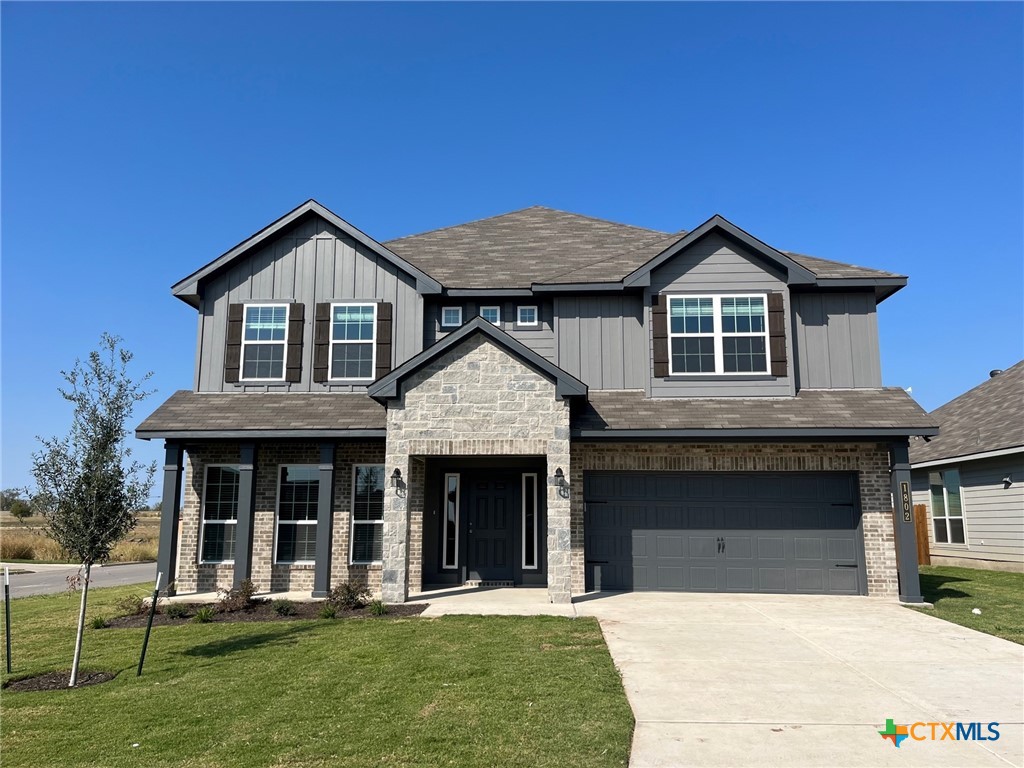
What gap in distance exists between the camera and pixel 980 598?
12.6 m

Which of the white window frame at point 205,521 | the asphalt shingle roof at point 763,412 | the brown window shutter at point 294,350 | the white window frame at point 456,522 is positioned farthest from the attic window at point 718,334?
the white window frame at point 205,521

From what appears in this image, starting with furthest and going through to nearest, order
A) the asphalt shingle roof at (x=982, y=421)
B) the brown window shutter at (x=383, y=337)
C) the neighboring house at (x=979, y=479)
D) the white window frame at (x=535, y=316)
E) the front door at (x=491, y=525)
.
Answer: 1. the asphalt shingle roof at (x=982, y=421)
2. the neighboring house at (x=979, y=479)
3. the white window frame at (x=535, y=316)
4. the brown window shutter at (x=383, y=337)
5. the front door at (x=491, y=525)

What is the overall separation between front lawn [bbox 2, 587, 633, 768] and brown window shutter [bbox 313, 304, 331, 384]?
5816 millimetres

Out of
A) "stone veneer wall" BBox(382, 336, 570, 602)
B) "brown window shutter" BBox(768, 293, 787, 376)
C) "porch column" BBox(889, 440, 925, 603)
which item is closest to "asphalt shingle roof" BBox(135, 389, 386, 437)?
"stone veneer wall" BBox(382, 336, 570, 602)

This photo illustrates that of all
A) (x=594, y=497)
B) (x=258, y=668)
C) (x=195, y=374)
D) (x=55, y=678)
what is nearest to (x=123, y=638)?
(x=55, y=678)

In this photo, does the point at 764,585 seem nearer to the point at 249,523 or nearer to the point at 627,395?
the point at 627,395

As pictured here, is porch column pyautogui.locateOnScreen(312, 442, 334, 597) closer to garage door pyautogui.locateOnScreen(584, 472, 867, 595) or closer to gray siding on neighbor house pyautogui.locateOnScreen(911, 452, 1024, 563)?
garage door pyautogui.locateOnScreen(584, 472, 867, 595)

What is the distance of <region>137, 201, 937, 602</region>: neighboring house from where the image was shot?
39.2 feet

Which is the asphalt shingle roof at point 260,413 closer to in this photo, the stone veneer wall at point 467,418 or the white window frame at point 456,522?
the stone veneer wall at point 467,418

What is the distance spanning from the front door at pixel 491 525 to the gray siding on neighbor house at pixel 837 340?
6565mm

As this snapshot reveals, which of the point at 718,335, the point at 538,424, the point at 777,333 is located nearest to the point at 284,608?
the point at 538,424

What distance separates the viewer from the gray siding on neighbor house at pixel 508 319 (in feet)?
46.9

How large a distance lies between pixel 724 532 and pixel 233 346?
11.0 metres

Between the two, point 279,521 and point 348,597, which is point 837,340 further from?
point 279,521
